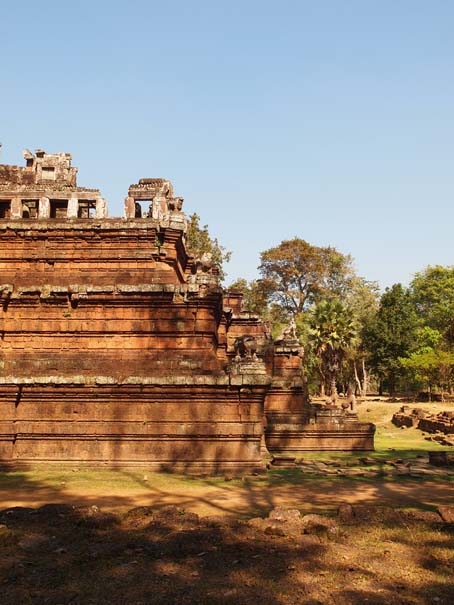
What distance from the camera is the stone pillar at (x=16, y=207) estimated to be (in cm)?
1930

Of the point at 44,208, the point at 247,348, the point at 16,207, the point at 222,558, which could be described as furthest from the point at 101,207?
the point at 222,558

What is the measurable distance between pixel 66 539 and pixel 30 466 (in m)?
7.24

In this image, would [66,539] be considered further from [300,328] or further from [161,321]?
[300,328]

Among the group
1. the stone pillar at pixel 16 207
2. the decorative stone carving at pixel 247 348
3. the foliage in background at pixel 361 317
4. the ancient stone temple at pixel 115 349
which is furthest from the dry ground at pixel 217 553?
the foliage in background at pixel 361 317

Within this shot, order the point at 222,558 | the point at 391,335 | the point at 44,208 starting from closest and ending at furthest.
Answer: the point at 222,558 < the point at 44,208 < the point at 391,335

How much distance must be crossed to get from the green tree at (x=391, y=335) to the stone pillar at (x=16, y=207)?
48479 mm

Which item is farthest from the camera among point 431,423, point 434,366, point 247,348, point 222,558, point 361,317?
point 361,317

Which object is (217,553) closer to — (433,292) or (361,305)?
(361,305)

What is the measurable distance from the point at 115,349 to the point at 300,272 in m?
54.6

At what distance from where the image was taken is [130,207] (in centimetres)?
1944

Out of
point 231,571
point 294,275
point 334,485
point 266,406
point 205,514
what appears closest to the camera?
point 231,571

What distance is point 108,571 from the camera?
643 cm

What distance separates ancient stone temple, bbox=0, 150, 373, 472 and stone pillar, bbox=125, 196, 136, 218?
0.16 feet

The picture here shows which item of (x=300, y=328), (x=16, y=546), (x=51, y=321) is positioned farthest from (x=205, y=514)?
(x=300, y=328)
